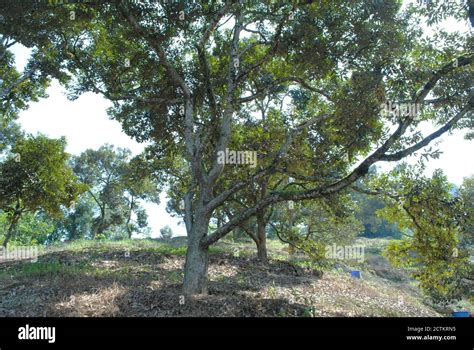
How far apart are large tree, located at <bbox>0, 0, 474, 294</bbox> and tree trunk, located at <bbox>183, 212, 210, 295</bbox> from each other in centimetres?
3

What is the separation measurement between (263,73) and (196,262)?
26.1 feet

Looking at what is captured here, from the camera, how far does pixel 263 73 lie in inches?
577

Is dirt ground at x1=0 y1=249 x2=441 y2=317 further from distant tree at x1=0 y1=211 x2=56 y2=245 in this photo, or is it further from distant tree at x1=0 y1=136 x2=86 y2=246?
distant tree at x1=0 y1=211 x2=56 y2=245

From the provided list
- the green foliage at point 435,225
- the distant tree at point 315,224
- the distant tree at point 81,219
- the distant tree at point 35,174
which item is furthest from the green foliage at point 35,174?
the distant tree at point 81,219

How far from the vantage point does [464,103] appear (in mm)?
9641

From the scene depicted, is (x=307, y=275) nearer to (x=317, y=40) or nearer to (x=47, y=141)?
(x=317, y=40)

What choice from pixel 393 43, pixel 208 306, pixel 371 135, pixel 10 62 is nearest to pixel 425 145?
pixel 371 135

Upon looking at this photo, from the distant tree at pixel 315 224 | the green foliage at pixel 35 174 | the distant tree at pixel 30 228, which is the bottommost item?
the distant tree at pixel 30 228

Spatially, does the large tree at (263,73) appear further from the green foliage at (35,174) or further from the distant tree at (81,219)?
the distant tree at (81,219)

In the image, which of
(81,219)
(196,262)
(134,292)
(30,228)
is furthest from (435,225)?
(30,228)

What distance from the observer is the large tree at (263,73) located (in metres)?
9.60

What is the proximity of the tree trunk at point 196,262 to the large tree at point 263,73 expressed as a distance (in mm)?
32

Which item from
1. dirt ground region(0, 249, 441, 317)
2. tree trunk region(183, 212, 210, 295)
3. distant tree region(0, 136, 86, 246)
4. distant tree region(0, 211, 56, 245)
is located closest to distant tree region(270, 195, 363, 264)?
dirt ground region(0, 249, 441, 317)

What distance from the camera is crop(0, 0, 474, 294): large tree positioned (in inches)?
378
